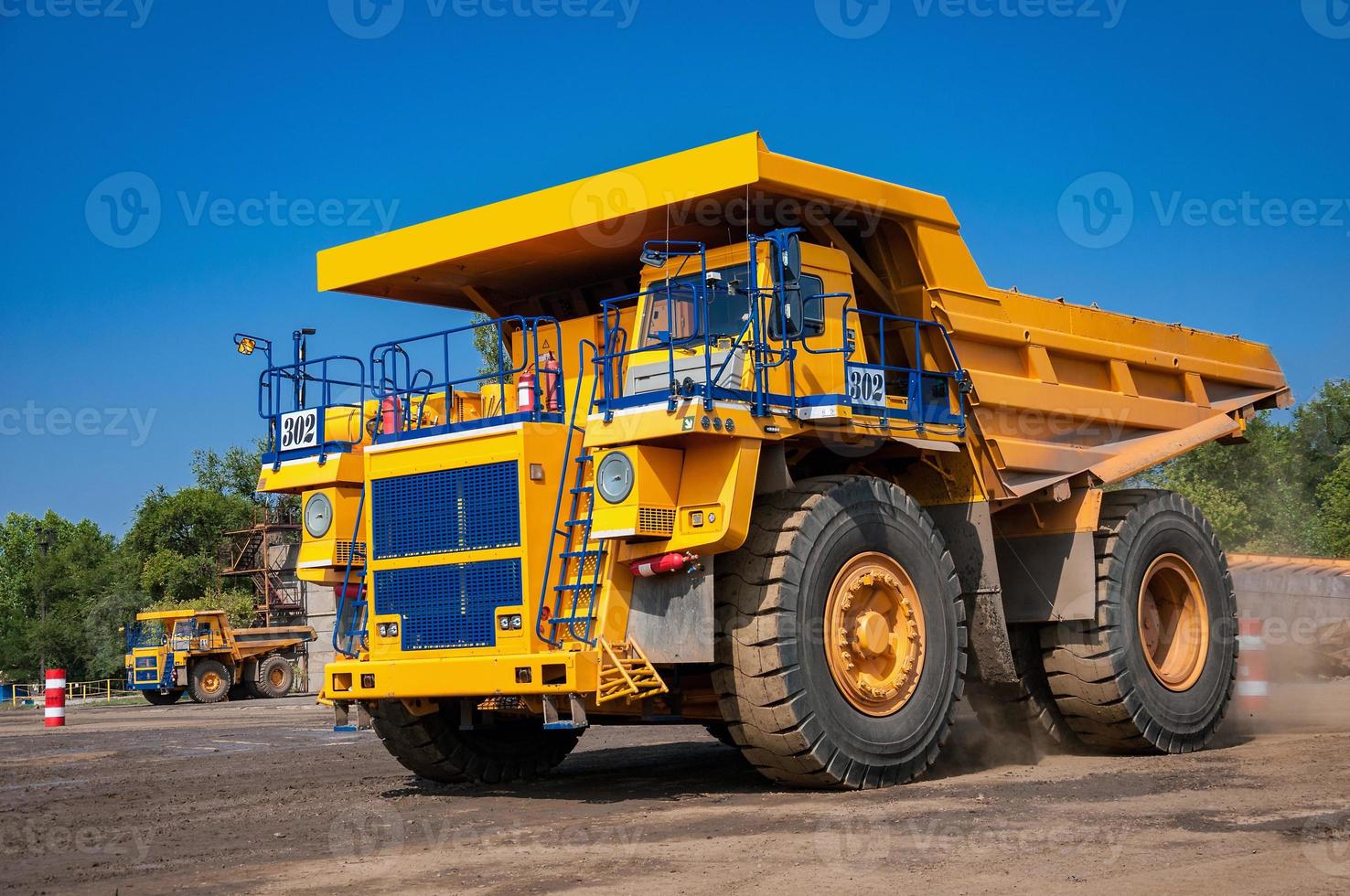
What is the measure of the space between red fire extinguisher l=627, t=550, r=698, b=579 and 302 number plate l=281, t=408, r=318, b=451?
131 inches

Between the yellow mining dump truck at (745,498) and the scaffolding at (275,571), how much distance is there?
45.6 meters

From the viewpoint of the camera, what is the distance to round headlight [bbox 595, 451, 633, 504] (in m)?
8.92

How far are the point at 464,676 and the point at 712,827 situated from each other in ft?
6.84

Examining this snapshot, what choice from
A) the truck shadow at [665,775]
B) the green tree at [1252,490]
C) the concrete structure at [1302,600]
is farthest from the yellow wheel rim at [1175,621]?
the green tree at [1252,490]

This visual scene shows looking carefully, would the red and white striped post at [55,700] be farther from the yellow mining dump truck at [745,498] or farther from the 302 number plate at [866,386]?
the 302 number plate at [866,386]

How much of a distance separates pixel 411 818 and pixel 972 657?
4638 millimetres

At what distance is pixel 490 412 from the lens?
11406mm

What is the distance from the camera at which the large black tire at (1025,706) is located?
1227 cm

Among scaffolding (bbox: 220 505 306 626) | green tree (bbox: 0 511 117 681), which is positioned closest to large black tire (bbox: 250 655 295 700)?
scaffolding (bbox: 220 505 306 626)

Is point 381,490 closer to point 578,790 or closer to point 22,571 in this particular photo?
point 578,790

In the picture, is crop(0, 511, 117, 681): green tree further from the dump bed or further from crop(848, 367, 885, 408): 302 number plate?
crop(848, 367, 885, 408): 302 number plate

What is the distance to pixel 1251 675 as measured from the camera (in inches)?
612

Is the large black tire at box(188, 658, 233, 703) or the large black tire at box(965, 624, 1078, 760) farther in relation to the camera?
the large black tire at box(188, 658, 233, 703)

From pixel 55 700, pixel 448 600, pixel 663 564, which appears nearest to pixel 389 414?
pixel 448 600
